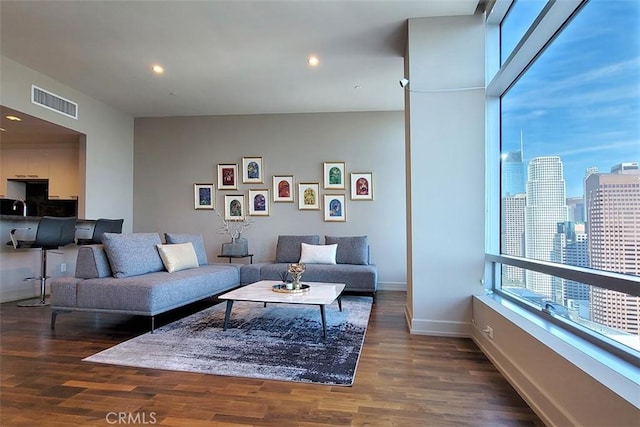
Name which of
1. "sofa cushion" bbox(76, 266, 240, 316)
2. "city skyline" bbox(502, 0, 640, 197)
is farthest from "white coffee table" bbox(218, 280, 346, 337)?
"city skyline" bbox(502, 0, 640, 197)

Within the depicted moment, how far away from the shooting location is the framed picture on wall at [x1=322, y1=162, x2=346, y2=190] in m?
5.77

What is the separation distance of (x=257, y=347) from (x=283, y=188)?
3524 mm

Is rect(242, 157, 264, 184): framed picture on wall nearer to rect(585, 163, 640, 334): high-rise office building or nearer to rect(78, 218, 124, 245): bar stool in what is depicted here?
rect(78, 218, 124, 245): bar stool

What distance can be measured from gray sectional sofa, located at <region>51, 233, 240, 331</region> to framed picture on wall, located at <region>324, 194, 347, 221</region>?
2.25 meters

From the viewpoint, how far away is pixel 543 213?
2.27 meters

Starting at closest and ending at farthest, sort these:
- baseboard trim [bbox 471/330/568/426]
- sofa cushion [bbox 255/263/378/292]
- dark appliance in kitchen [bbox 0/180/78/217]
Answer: baseboard trim [bbox 471/330/568/426], sofa cushion [bbox 255/263/378/292], dark appliance in kitchen [bbox 0/180/78/217]

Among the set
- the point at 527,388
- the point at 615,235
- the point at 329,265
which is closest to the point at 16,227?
the point at 329,265

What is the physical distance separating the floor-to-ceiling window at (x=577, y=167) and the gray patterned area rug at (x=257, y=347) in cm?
137

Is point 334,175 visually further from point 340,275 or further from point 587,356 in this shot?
point 587,356

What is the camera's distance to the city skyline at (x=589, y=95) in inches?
60.4

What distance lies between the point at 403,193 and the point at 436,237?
8.35ft

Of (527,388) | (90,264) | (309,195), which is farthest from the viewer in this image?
(309,195)

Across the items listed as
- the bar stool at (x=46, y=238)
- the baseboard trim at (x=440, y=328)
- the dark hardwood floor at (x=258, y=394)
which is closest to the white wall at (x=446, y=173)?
the baseboard trim at (x=440, y=328)

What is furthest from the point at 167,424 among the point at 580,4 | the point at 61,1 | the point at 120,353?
the point at 61,1
